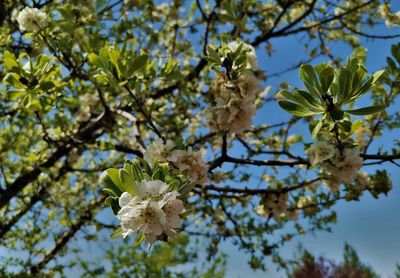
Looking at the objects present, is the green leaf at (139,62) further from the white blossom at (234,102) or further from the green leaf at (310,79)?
the green leaf at (310,79)

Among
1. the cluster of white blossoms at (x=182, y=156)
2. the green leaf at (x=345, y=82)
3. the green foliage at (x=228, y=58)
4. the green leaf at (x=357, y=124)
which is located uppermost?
the green foliage at (x=228, y=58)

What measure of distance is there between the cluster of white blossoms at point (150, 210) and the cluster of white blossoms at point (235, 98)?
2.29 ft

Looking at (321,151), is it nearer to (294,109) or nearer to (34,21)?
(294,109)

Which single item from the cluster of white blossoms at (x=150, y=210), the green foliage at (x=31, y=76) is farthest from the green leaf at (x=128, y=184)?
the green foliage at (x=31, y=76)

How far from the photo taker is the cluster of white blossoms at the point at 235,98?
61.0 inches

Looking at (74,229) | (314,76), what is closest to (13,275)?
(74,229)

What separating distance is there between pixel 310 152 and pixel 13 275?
2.91 m

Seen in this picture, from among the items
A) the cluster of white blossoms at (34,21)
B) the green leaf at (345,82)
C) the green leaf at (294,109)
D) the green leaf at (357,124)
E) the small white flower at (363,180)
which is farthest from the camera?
the small white flower at (363,180)

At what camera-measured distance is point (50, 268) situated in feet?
15.1

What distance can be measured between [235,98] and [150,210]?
0.74 m

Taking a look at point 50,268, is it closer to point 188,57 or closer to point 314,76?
point 188,57

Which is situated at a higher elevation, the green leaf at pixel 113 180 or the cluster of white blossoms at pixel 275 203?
the cluster of white blossoms at pixel 275 203

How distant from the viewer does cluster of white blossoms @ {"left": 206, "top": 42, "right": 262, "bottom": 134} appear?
155 centimetres

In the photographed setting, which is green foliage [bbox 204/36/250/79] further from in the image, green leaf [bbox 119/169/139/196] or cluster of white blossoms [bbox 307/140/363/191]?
green leaf [bbox 119/169/139/196]
